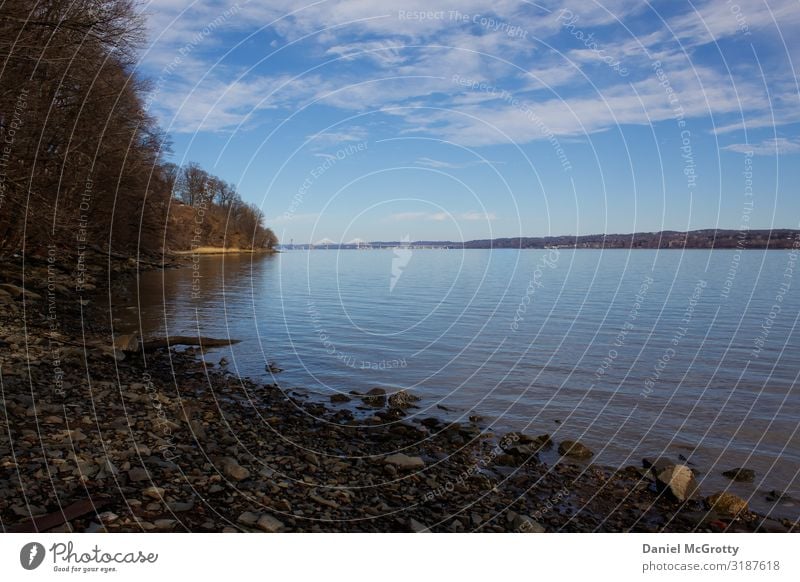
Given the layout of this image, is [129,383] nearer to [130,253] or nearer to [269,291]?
[269,291]

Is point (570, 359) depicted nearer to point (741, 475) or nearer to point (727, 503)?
point (741, 475)

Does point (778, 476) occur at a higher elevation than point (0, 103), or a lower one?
lower

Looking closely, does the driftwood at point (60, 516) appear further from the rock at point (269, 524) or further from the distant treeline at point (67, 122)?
the distant treeline at point (67, 122)

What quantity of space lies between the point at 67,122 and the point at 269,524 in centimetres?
2518

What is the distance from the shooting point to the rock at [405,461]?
35.7 feet

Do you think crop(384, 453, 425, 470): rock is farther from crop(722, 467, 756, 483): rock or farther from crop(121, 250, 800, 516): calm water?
crop(722, 467, 756, 483): rock

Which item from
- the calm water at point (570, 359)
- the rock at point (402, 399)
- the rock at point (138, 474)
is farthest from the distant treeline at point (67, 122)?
the rock at point (402, 399)

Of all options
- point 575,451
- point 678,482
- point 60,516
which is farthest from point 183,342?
point 678,482

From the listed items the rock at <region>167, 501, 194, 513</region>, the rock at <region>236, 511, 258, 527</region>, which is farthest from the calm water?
the rock at <region>167, 501, 194, 513</region>

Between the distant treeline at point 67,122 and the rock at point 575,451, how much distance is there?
47.8 ft

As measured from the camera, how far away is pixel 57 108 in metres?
23.6

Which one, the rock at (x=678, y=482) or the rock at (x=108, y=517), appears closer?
the rock at (x=108, y=517)

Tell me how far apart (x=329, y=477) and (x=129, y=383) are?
7466 mm

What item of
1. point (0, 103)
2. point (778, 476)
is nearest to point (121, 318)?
point (0, 103)
